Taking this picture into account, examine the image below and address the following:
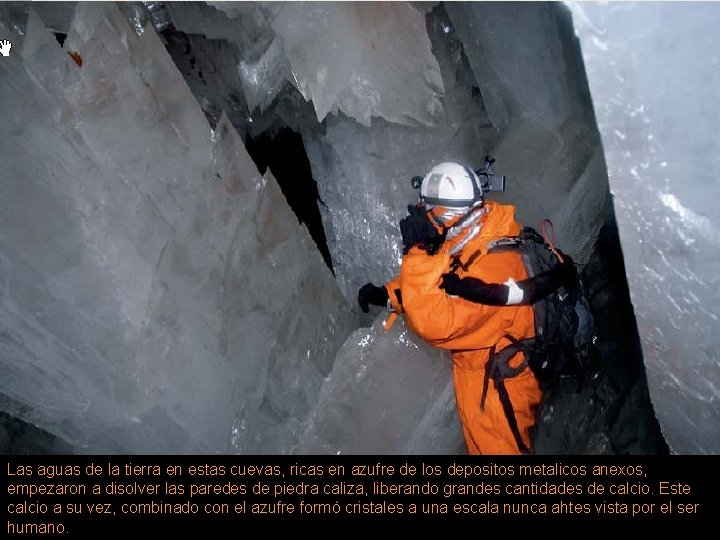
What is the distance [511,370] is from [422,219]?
70 centimetres

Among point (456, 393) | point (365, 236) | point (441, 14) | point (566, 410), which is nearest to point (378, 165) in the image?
point (365, 236)

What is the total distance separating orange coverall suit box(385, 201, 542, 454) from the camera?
2.48 meters

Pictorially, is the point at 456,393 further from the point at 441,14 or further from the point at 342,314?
the point at 441,14

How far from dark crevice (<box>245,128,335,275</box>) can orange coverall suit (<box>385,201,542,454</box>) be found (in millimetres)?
1434

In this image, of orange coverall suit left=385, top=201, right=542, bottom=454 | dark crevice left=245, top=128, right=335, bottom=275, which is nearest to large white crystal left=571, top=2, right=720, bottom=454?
orange coverall suit left=385, top=201, right=542, bottom=454

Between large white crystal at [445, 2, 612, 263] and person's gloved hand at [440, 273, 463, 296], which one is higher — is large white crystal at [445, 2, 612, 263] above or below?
above

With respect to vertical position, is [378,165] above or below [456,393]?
above

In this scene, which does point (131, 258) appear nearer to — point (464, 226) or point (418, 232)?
point (418, 232)

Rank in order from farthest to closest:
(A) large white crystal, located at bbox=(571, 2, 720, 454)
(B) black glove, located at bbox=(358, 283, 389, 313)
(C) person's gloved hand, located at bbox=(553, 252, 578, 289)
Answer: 1. (B) black glove, located at bbox=(358, 283, 389, 313)
2. (C) person's gloved hand, located at bbox=(553, 252, 578, 289)
3. (A) large white crystal, located at bbox=(571, 2, 720, 454)

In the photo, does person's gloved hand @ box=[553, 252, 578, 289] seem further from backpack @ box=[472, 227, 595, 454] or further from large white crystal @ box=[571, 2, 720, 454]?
large white crystal @ box=[571, 2, 720, 454]

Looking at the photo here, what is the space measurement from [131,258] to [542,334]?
1615mm

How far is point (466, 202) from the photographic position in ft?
8.82

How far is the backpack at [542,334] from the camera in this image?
2.68 m

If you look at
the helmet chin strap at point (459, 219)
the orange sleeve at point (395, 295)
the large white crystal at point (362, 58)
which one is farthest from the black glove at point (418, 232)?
the large white crystal at point (362, 58)
